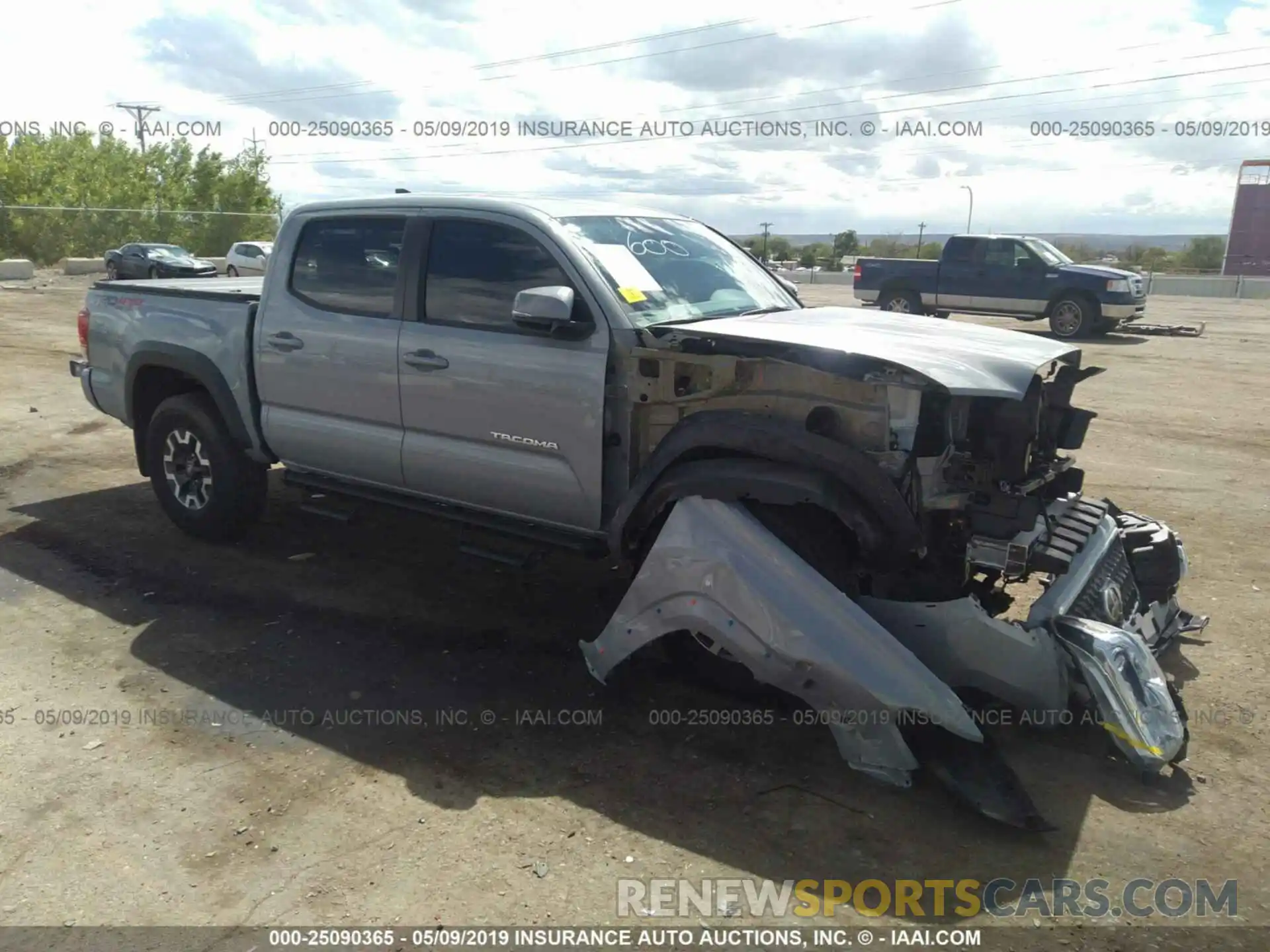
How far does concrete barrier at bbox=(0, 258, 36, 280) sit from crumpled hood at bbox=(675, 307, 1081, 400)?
32.5 meters

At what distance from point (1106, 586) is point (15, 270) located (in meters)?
34.0

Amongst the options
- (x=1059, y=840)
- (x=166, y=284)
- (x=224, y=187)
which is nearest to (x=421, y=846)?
(x=1059, y=840)

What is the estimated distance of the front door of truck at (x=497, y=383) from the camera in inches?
166

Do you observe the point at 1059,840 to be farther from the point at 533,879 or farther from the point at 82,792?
the point at 82,792

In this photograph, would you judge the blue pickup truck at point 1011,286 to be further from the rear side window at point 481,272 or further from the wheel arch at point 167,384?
the rear side window at point 481,272

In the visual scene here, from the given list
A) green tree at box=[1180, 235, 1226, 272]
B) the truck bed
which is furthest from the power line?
green tree at box=[1180, 235, 1226, 272]

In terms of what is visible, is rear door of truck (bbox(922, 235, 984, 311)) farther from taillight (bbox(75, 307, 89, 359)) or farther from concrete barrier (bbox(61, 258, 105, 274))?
concrete barrier (bbox(61, 258, 105, 274))

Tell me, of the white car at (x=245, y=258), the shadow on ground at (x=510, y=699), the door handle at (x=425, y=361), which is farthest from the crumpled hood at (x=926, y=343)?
the white car at (x=245, y=258)

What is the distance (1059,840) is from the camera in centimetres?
325

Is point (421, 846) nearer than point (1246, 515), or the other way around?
point (421, 846)

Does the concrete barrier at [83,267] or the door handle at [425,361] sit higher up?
the door handle at [425,361]

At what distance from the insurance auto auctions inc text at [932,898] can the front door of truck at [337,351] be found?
8.80 ft

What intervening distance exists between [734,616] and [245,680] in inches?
87.7

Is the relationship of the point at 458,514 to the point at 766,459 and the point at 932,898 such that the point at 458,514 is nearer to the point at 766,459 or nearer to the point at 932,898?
the point at 766,459
